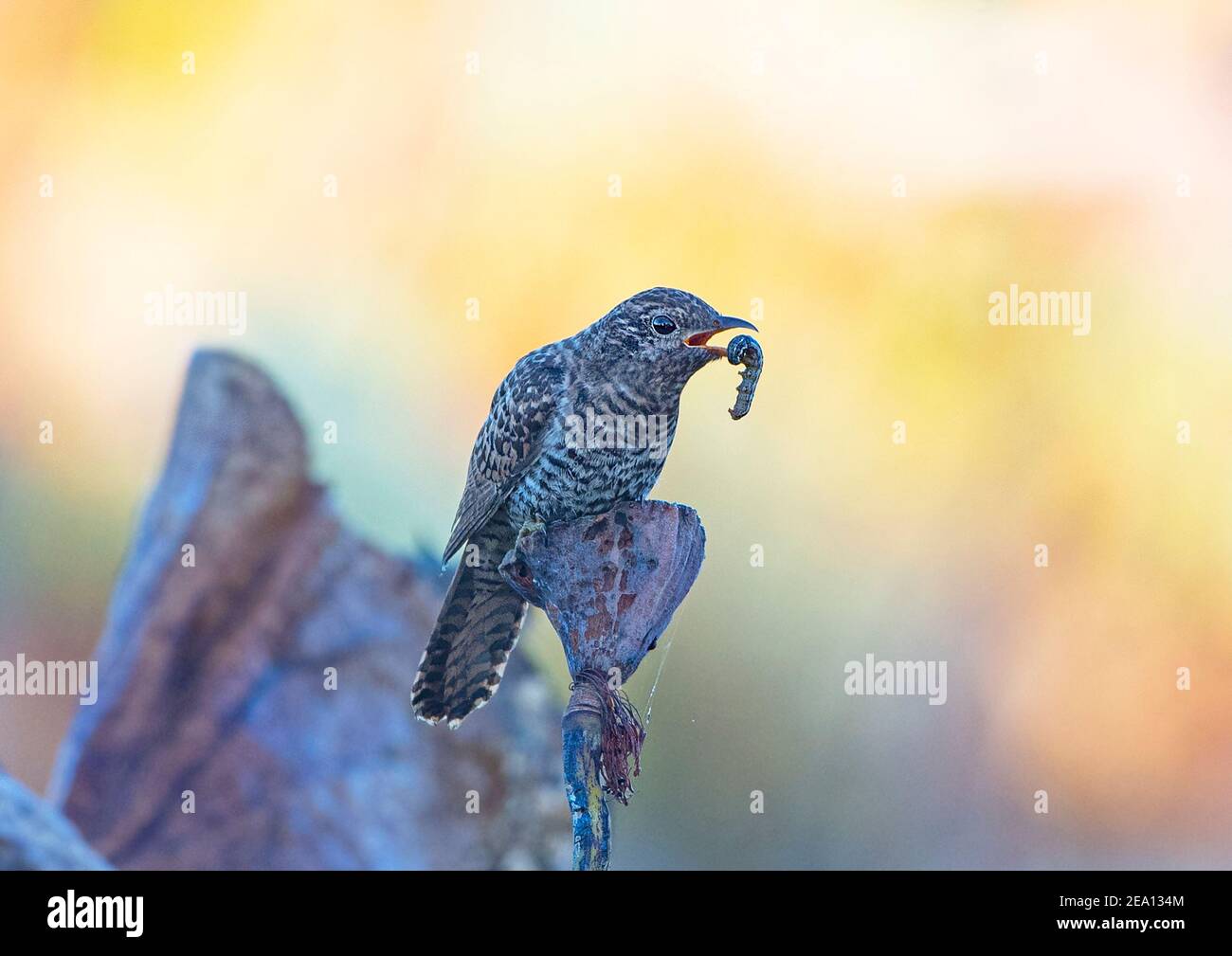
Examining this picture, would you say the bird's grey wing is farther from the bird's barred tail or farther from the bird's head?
the bird's head

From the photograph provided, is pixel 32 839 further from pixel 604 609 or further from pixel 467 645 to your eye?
pixel 604 609

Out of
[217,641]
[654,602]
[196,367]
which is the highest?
[196,367]

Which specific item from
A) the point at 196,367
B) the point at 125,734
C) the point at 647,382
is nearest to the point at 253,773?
the point at 125,734

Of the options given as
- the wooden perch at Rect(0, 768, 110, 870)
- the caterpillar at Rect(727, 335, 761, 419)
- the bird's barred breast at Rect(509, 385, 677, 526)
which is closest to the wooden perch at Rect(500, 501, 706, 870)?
the caterpillar at Rect(727, 335, 761, 419)

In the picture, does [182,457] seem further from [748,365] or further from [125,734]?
[748,365]

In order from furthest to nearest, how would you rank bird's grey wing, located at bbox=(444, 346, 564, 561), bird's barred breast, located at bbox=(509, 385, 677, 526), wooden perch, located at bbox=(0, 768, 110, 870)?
bird's grey wing, located at bbox=(444, 346, 564, 561) < bird's barred breast, located at bbox=(509, 385, 677, 526) < wooden perch, located at bbox=(0, 768, 110, 870)

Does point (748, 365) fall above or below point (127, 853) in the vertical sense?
above

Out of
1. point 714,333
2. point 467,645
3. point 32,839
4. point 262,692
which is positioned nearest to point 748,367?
point 714,333
